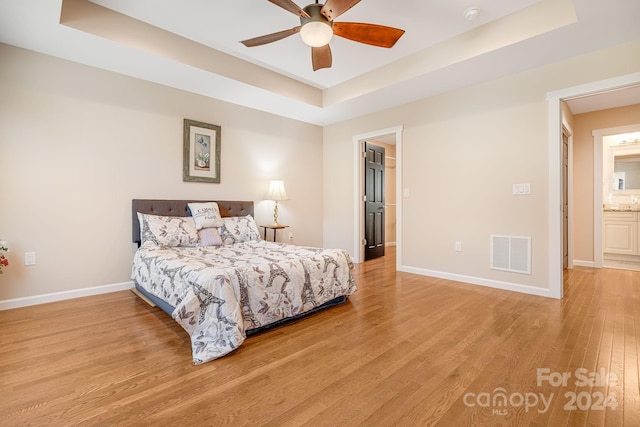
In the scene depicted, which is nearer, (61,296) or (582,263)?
(61,296)

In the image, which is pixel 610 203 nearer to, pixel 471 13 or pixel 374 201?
pixel 374 201

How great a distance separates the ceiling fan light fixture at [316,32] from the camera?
7.54 feet

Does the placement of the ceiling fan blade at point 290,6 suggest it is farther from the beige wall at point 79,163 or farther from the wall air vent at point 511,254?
the wall air vent at point 511,254

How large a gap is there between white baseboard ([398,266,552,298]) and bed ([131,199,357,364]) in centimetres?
164

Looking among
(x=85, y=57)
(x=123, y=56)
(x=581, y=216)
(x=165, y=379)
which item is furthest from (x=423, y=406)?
(x=581, y=216)

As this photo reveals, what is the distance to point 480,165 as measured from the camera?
3701 millimetres

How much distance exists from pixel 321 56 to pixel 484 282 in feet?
10.6

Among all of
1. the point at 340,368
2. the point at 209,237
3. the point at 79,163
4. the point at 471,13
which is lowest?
the point at 340,368

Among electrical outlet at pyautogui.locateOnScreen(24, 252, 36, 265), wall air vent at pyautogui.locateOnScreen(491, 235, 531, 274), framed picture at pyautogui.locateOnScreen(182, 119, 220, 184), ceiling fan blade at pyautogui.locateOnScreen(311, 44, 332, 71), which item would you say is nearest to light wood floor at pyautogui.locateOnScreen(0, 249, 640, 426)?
electrical outlet at pyautogui.locateOnScreen(24, 252, 36, 265)

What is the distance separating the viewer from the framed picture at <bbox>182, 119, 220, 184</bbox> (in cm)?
394

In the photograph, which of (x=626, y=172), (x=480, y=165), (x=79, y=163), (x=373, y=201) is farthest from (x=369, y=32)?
(x=626, y=172)

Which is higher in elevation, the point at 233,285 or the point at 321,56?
the point at 321,56

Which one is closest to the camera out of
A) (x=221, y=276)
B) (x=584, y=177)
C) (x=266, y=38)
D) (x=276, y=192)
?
(x=221, y=276)

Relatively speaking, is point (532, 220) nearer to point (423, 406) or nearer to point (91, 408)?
point (423, 406)
